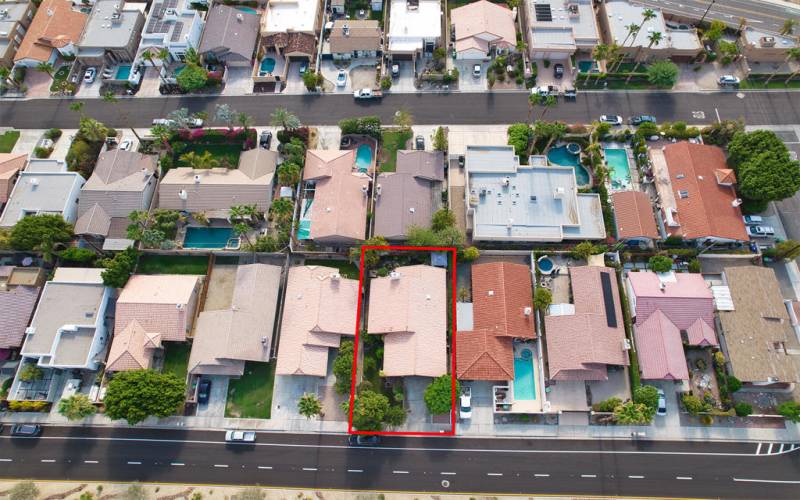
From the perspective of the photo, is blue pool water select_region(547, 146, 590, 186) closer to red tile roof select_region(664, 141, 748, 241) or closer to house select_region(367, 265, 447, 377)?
red tile roof select_region(664, 141, 748, 241)

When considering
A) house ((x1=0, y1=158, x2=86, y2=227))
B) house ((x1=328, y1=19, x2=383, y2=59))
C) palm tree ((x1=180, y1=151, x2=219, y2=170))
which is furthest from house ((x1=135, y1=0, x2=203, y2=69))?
house ((x1=0, y1=158, x2=86, y2=227))

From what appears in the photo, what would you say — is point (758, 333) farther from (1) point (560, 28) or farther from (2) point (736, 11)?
(2) point (736, 11)

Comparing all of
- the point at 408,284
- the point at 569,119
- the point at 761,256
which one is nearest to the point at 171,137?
the point at 408,284

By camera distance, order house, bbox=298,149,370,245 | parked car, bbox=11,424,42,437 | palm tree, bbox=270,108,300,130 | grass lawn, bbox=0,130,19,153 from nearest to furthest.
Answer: parked car, bbox=11,424,42,437 → house, bbox=298,149,370,245 → palm tree, bbox=270,108,300,130 → grass lawn, bbox=0,130,19,153

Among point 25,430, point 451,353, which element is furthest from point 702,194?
point 25,430

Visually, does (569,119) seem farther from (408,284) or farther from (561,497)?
(561,497)

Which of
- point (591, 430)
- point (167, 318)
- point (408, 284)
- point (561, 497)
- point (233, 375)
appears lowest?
point (561, 497)
